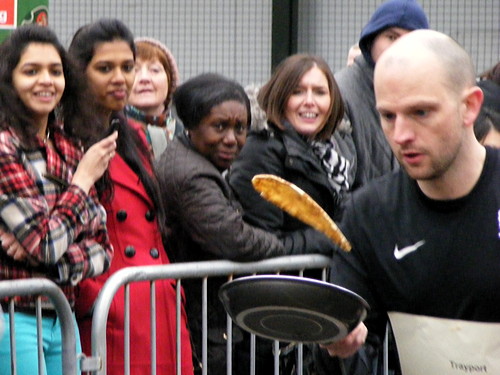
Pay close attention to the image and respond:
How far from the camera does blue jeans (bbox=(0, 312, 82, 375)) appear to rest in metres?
4.38

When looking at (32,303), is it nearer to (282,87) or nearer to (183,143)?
(183,143)

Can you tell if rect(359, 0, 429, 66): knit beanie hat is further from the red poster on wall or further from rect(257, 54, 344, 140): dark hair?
the red poster on wall

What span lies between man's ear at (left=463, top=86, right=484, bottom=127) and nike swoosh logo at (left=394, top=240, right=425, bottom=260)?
35 centimetres

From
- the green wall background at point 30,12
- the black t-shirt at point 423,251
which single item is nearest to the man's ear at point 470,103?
the black t-shirt at point 423,251

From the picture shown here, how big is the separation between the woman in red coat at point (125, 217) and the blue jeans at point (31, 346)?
205 mm

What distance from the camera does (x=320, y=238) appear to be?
5.27m

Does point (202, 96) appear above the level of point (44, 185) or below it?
above

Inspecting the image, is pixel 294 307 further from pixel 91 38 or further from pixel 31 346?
→ pixel 91 38

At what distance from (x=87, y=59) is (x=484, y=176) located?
2294 millimetres

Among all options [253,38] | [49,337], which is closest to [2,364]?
[49,337]

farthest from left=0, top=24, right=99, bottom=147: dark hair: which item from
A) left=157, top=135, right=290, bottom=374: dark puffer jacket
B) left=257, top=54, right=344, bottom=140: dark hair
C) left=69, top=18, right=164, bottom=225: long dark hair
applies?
left=257, top=54, right=344, bottom=140: dark hair

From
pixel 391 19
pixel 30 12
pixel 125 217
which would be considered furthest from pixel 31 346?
pixel 30 12

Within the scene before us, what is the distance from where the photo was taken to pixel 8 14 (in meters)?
6.57

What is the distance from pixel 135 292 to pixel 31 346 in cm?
52
